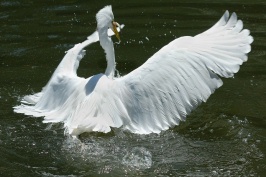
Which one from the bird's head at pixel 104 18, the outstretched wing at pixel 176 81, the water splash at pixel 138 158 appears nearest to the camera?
the water splash at pixel 138 158

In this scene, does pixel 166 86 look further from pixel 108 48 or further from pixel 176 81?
pixel 108 48

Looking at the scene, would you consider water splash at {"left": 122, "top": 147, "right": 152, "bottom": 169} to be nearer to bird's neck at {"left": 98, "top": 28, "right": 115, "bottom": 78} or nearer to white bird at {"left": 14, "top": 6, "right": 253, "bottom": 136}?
white bird at {"left": 14, "top": 6, "right": 253, "bottom": 136}

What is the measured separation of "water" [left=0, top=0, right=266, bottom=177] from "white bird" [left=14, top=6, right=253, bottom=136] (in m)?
0.24

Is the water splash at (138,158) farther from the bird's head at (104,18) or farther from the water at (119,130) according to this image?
the bird's head at (104,18)

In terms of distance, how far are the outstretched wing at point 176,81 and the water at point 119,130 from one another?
29 centimetres

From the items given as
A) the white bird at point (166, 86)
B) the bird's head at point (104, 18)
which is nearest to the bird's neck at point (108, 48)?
the bird's head at point (104, 18)

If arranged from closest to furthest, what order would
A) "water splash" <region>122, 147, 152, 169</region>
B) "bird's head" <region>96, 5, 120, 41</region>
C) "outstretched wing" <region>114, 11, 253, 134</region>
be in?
"water splash" <region>122, 147, 152, 169</region>, "outstretched wing" <region>114, 11, 253, 134</region>, "bird's head" <region>96, 5, 120, 41</region>

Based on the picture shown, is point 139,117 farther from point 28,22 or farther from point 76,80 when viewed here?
point 28,22

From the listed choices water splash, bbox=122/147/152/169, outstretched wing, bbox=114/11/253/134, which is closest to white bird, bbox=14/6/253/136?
outstretched wing, bbox=114/11/253/134

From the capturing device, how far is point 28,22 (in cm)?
996

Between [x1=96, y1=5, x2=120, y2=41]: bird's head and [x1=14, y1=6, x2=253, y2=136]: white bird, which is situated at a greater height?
[x1=96, y1=5, x2=120, y2=41]: bird's head

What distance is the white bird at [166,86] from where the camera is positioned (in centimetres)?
628

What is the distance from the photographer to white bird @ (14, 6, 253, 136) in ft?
20.6

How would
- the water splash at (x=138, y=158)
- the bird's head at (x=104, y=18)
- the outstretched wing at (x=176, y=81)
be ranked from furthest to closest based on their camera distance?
the bird's head at (x=104, y=18) < the outstretched wing at (x=176, y=81) < the water splash at (x=138, y=158)
